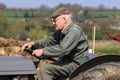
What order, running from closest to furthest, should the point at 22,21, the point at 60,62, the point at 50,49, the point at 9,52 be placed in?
the point at 50,49
the point at 60,62
the point at 9,52
the point at 22,21

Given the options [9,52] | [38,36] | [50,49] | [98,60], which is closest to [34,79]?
[50,49]

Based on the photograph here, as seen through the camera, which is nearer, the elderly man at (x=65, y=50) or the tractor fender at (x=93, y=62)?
the tractor fender at (x=93, y=62)

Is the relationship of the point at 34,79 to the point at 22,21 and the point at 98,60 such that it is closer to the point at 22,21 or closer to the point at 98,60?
the point at 98,60

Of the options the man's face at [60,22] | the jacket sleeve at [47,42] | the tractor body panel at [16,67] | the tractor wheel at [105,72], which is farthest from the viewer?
the jacket sleeve at [47,42]

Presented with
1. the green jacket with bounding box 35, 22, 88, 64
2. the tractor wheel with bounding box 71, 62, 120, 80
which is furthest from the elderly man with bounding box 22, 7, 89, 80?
the tractor wheel with bounding box 71, 62, 120, 80

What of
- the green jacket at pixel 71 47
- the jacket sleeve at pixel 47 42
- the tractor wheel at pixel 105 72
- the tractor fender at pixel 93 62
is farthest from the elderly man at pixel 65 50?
the jacket sleeve at pixel 47 42

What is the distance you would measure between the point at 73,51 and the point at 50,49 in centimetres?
36

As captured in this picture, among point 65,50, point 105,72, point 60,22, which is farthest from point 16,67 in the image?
point 105,72

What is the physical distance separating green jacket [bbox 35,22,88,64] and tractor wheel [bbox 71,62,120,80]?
19.2 inches

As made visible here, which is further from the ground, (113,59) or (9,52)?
(113,59)

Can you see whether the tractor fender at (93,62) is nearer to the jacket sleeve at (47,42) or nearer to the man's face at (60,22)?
the man's face at (60,22)

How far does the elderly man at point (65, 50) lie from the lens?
18.1 ft

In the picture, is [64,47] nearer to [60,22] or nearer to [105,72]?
[60,22]

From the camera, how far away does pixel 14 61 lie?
5902 millimetres
